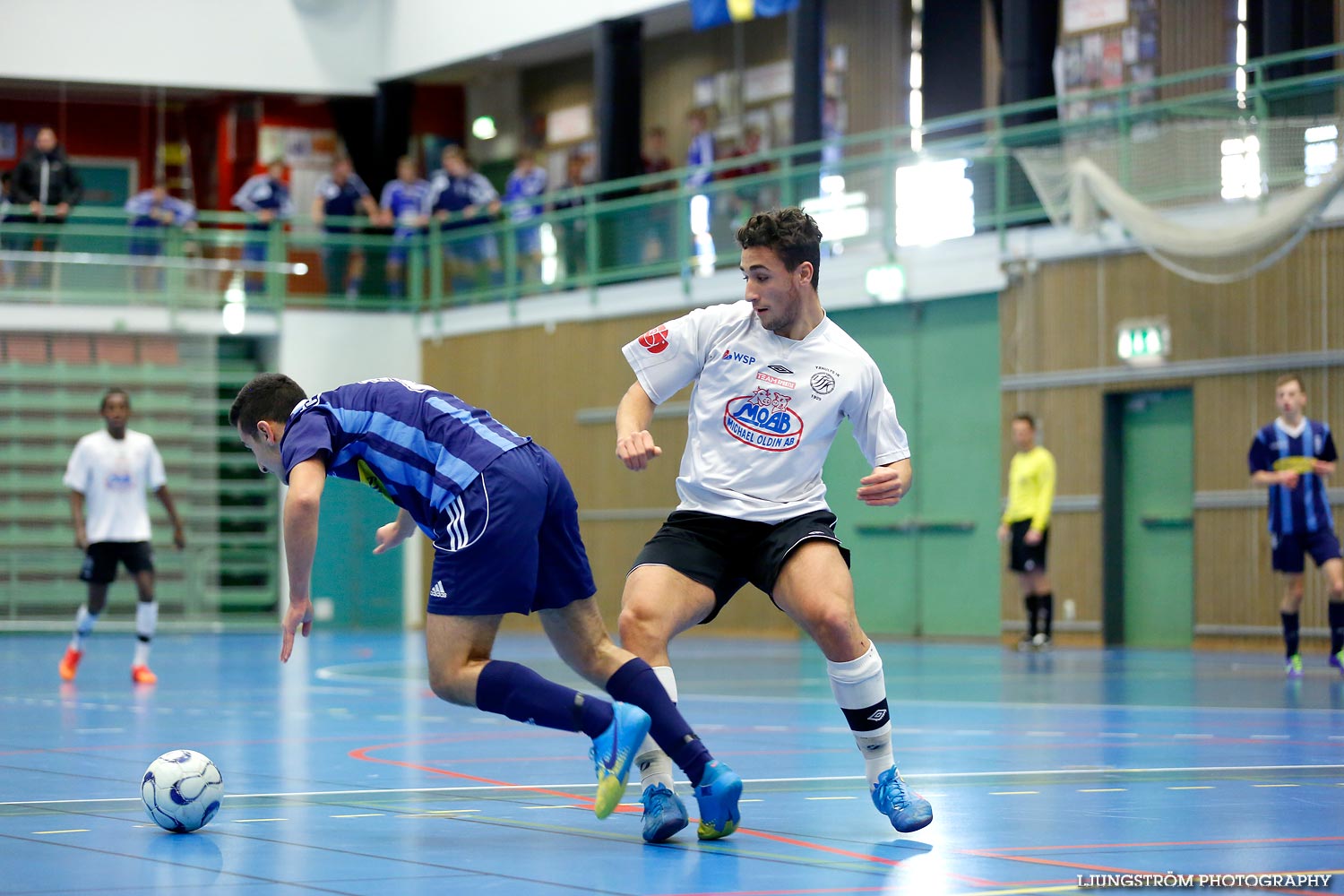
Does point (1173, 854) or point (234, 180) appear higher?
point (234, 180)

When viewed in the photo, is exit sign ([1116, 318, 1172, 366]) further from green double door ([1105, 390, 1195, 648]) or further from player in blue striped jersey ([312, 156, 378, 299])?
player in blue striped jersey ([312, 156, 378, 299])

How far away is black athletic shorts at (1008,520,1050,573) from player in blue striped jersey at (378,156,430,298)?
41.1 feet

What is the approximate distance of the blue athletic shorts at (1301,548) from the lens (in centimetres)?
1440

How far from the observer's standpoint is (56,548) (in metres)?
26.8

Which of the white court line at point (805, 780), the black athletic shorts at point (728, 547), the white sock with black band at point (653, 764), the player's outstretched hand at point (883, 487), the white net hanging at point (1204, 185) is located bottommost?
the white court line at point (805, 780)

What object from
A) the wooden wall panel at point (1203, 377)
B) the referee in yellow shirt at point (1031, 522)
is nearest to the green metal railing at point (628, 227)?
the wooden wall panel at point (1203, 377)

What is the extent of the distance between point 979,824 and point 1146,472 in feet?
46.9

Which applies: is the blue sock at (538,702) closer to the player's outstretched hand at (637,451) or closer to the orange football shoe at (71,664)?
the player's outstretched hand at (637,451)

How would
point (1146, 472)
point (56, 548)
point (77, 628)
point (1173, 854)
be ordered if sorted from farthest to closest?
point (56, 548) < point (1146, 472) < point (77, 628) < point (1173, 854)

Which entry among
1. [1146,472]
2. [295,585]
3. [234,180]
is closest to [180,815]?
[295,585]

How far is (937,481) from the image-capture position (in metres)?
22.4

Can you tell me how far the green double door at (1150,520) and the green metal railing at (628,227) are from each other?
246 centimetres

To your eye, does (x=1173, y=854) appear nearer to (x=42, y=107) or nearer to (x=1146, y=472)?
(x=1146, y=472)

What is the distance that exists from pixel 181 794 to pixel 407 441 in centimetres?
141
